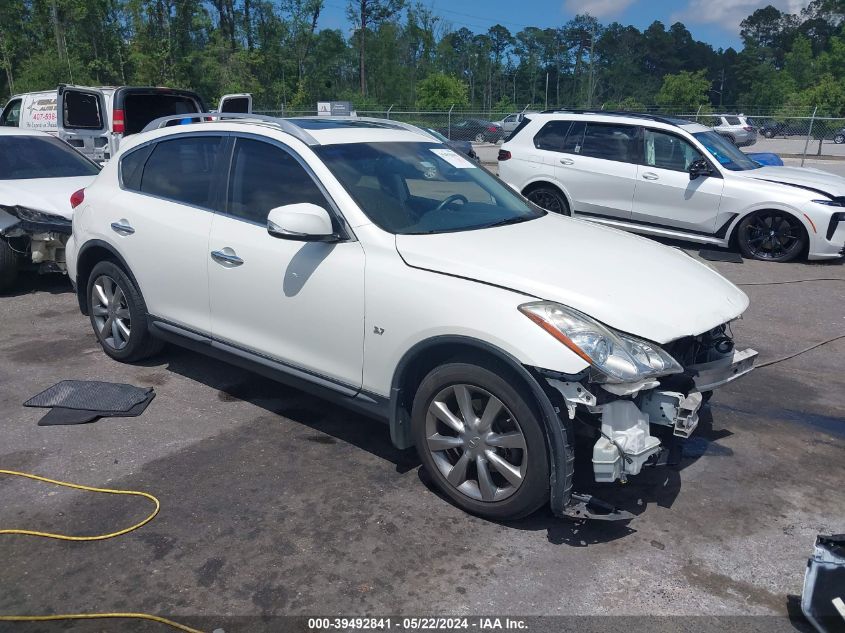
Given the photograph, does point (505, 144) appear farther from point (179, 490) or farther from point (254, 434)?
point (179, 490)

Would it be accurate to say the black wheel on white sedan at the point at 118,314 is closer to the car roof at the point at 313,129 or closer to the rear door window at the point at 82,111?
the car roof at the point at 313,129

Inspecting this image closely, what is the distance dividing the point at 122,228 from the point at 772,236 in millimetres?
7985

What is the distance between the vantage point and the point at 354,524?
3539mm

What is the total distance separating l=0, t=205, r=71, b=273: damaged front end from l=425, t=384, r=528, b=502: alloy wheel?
5094 mm

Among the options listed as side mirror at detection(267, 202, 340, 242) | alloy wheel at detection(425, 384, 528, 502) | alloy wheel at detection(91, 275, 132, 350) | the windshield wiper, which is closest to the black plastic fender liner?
alloy wheel at detection(425, 384, 528, 502)

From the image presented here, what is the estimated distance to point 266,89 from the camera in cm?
4994

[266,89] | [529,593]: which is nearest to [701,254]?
[529,593]

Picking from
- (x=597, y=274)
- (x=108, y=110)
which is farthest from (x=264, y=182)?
(x=108, y=110)

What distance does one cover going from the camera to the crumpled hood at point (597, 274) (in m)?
3.37

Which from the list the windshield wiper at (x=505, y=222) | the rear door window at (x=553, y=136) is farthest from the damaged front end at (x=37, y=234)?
the rear door window at (x=553, y=136)

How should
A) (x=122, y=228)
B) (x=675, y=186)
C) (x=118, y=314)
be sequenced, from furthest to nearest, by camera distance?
(x=675, y=186)
(x=118, y=314)
(x=122, y=228)

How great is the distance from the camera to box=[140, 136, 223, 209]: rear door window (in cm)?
470

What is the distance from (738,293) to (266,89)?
49.8 meters

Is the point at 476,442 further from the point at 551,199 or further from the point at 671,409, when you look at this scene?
the point at 551,199
